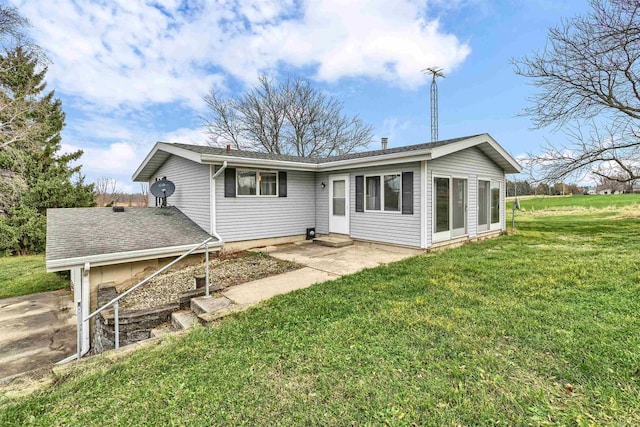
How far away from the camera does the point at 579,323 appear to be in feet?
10.5

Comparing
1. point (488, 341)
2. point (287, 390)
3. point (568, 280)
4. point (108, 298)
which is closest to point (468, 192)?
point (568, 280)

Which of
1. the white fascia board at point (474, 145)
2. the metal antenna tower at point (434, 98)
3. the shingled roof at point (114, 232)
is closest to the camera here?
the shingled roof at point (114, 232)

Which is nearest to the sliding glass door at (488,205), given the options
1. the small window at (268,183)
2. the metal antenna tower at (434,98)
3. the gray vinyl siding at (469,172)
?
the gray vinyl siding at (469,172)

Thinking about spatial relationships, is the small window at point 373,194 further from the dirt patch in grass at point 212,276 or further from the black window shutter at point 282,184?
the dirt patch in grass at point 212,276

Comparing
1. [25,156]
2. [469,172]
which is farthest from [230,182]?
[25,156]

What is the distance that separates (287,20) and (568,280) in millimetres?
12519

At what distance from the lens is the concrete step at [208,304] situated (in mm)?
4160

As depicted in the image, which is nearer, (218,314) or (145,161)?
(218,314)

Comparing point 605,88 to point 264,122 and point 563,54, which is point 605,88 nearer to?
point 563,54

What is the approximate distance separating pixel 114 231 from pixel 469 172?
9.62 meters

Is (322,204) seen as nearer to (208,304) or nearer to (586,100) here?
(208,304)

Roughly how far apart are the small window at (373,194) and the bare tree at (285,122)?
1319cm

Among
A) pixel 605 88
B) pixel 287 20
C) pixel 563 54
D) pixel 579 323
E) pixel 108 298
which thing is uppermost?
pixel 287 20

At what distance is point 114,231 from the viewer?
23.9 ft
